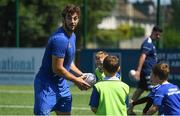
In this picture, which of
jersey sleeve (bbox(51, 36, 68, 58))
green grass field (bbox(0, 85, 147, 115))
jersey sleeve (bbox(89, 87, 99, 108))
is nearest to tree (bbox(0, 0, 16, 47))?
green grass field (bbox(0, 85, 147, 115))

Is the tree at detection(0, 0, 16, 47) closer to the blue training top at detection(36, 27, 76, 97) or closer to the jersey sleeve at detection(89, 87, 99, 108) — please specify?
the blue training top at detection(36, 27, 76, 97)

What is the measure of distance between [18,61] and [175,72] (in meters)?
5.47

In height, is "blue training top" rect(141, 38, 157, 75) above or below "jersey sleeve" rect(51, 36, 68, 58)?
below

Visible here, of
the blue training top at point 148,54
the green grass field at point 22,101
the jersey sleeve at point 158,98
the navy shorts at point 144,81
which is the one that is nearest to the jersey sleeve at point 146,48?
the blue training top at point 148,54

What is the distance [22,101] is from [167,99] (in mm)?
8608

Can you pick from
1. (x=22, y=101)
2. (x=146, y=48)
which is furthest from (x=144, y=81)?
(x=22, y=101)

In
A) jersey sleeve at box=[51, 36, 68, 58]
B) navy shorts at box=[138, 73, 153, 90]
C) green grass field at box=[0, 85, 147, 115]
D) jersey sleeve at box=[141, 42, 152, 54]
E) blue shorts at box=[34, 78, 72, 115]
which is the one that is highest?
jersey sleeve at box=[51, 36, 68, 58]

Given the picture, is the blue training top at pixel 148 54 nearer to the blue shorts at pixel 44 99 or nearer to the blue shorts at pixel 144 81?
the blue shorts at pixel 144 81

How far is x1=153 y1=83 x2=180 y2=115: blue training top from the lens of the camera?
786cm

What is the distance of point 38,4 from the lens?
1828 inches

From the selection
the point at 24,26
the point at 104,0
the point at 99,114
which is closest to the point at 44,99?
the point at 99,114

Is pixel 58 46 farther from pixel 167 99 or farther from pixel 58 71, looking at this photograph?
pixel 167 99

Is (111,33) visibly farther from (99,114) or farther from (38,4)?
(99,114)

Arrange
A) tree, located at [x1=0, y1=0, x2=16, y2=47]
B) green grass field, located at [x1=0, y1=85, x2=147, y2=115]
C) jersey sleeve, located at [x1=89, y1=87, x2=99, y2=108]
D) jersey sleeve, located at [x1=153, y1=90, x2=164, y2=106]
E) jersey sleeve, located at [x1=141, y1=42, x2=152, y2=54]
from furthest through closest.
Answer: tree, located at [x1=0, y1=0, x2=16, y2=47] < jersey sleeve, located at [x1=141, y1=42, x2=152, y2=54] < green grass field, located at [x1=0, y1=85, x2=147, y2=115] < jersey sleeve, located at [x1=153, y1=90, x2=164, y2=106] < jersey sleeve, located at [x1=89, y1=87, x2=99, y2=108]
